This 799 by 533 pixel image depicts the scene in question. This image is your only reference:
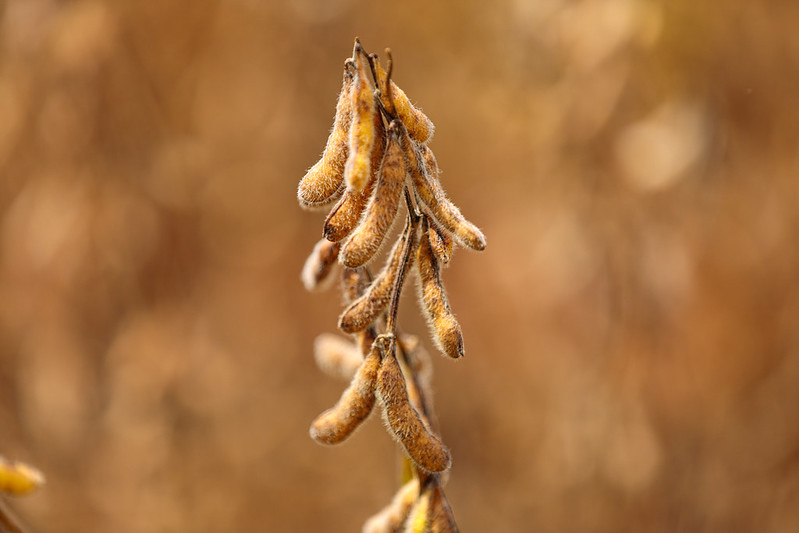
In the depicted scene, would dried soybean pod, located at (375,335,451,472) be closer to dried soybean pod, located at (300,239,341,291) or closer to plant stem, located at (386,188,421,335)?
plant stem, located at (386,188,421,335)

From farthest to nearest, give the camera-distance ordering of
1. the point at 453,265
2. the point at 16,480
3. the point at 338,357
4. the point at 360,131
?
the point at 453,265
the point at 338,357
the point at 16,480
the point at 360,131

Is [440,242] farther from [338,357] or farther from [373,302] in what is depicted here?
[338,357]

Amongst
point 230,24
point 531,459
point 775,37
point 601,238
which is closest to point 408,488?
point 601,238

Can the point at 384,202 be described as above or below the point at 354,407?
above

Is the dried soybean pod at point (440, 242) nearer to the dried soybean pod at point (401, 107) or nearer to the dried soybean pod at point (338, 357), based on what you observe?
the dried soybean pod at point (401, 107)

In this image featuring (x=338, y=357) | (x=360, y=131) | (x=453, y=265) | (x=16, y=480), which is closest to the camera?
(x=360, y=131)

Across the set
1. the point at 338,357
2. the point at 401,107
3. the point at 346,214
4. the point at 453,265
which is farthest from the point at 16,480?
the point at 453,265
